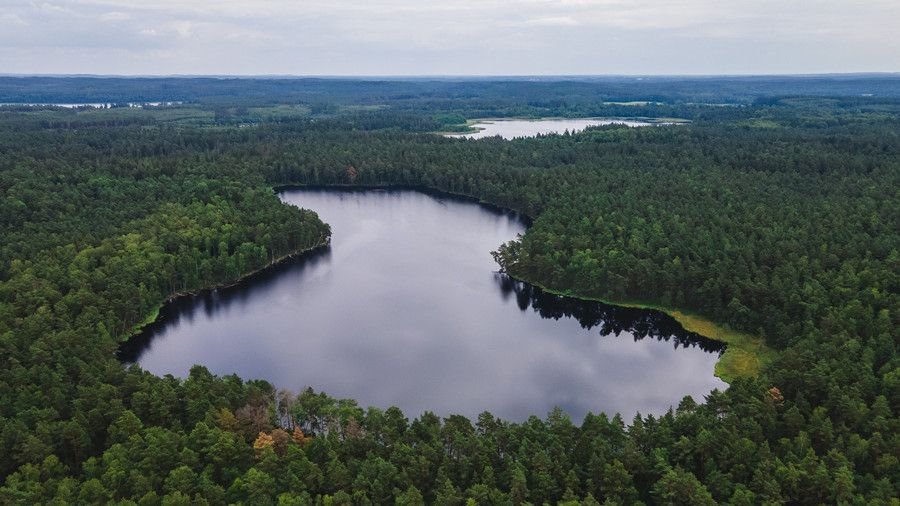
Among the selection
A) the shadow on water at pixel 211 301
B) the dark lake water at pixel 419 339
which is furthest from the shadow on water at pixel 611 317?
the shadow on water at pixel 211 301

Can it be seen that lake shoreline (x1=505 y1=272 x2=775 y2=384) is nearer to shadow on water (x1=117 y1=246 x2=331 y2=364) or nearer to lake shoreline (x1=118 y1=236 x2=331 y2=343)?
shadow on water (x1=117 y1=246 x2=331 y2=364)

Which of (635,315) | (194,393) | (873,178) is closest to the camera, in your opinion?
(194,393)

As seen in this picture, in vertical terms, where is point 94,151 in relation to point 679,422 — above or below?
above

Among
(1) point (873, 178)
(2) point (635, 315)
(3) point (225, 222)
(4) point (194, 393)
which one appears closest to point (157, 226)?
(3) point (225, 222)

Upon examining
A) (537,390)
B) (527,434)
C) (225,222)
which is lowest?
(537,390)

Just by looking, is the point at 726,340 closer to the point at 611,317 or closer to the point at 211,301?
the point at 611,317

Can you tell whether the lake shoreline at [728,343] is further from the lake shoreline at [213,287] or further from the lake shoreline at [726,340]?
the lake shoreline at [213,287]

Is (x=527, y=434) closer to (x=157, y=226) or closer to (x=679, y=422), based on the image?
(x=679, y=422)
